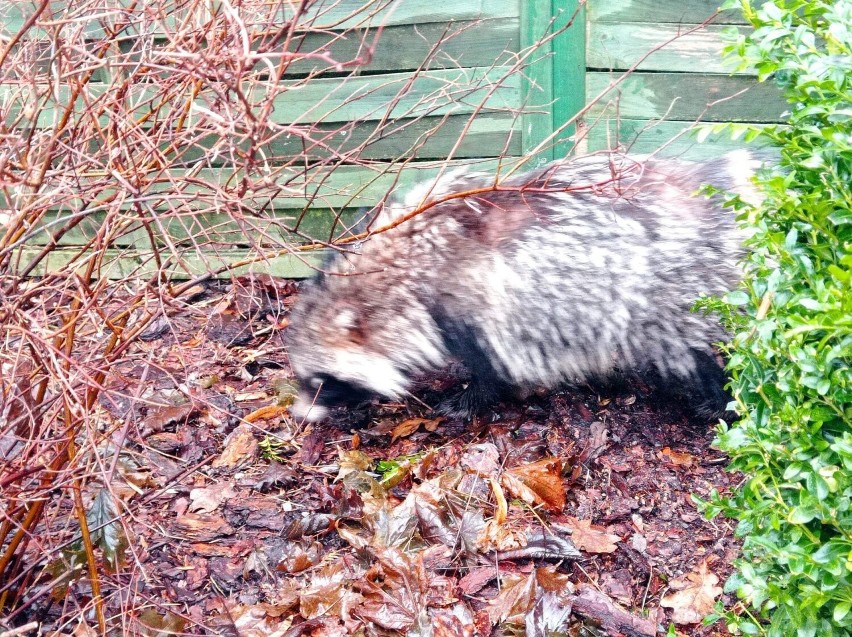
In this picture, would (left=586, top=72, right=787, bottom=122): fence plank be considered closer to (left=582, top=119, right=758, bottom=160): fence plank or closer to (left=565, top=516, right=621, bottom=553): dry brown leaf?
(left=582, top=119, right=758, bottom=160): fence plank

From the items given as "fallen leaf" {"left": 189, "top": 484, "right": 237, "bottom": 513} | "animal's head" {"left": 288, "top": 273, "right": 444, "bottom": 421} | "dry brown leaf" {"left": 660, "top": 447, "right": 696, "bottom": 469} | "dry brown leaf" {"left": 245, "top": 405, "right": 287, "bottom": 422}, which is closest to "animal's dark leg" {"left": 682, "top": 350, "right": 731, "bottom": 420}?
"dry brown leaf" {"left": 660, "top": 447, "right": 696, "bottom": 469}

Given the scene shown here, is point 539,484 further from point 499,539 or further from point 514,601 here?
point 514,601

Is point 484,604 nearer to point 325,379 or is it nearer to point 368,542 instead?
point 368,542

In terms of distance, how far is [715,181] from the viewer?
3387 millimetres

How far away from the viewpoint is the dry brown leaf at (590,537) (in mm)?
2895

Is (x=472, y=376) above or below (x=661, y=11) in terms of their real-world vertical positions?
below

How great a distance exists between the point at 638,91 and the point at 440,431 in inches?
89.3

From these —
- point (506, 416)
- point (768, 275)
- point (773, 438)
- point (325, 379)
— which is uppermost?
point (768, 275)

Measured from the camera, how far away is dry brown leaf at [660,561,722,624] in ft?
8.66

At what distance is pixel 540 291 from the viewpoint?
3410mm

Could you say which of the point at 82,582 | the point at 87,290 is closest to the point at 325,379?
the point at 82,582

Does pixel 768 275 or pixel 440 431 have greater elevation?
pixel 768 275

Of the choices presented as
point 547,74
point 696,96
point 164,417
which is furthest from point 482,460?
point 696,96

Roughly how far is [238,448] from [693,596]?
81.5 inches
